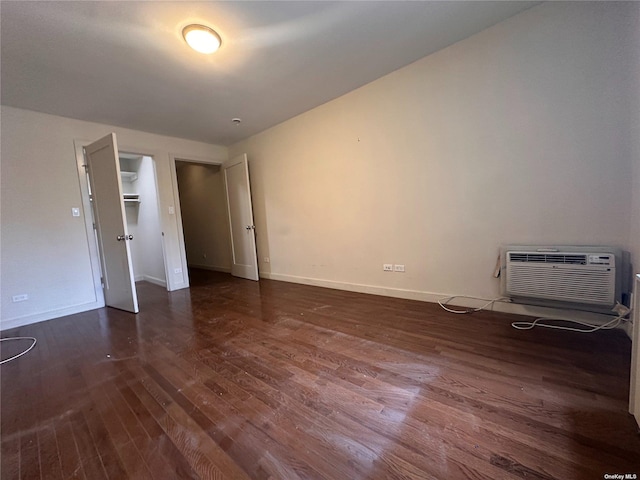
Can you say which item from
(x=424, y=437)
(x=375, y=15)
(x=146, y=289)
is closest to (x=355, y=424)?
(x=424, y=437)

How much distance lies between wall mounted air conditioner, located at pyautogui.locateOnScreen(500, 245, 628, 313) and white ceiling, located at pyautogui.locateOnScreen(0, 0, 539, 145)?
2068 mm

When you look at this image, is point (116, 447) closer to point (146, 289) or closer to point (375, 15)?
point (375, 15)

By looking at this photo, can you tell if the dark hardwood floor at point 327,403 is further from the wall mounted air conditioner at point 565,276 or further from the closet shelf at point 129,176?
the closet shelf at point 129,176

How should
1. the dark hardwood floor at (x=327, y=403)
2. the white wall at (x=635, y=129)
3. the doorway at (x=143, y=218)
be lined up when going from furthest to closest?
1. the doorway at (x=143, y=218)
2. the white wall at (x=635, y=129)
3. the dark hardwood floor at (x=327, y=403)

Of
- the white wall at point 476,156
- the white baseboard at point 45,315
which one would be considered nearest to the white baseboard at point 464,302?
the white wall at point 476,156

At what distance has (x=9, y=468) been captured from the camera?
1094 millimetres

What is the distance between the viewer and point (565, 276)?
1.96 m

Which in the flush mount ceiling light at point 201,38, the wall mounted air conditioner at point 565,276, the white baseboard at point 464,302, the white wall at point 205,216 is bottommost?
the white baseboard at point 464,302

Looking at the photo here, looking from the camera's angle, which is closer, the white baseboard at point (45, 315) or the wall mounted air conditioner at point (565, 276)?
the wall mounted air conditioner at point (565, 276)

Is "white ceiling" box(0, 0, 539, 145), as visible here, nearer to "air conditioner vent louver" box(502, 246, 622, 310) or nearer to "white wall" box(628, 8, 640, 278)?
"white wall" box(628, 8, 640, 278)

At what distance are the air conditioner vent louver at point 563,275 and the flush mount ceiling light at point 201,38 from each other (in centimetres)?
316

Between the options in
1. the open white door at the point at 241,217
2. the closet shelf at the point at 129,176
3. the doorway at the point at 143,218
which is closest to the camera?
the open white door at the point at 241,217

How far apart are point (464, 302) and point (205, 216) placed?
5.49 m

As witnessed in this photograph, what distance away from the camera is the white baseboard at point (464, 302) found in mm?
2039
